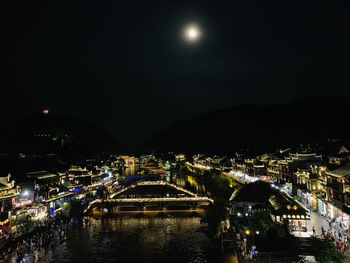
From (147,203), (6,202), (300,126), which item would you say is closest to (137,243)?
(6,202)

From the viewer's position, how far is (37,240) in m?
41.7

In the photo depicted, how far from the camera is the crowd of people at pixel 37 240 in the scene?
36406mm

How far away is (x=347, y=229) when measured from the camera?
31.8m

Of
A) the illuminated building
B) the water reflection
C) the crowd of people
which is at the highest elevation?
the illuminated building

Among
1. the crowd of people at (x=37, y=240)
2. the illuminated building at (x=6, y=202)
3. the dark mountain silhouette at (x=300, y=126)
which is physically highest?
the dark mountain silhouette at (x=300, y=126)

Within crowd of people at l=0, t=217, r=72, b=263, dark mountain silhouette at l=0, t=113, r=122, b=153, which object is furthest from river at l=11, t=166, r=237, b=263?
dark mountain silhouette at l=0, t=113, r=122, b=153

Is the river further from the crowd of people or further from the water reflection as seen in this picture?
the crowd of people

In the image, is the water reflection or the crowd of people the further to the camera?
the water reflection

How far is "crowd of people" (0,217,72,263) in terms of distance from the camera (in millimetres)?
36406

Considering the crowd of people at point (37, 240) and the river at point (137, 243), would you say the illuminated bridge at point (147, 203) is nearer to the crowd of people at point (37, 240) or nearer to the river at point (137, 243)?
the river at point (137, 243)

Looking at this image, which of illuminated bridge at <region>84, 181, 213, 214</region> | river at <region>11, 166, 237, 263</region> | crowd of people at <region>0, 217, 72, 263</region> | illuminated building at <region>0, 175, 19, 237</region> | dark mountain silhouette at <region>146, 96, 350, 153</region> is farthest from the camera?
dark mountain silhouette at <region>146, 96, 350, 153</region>

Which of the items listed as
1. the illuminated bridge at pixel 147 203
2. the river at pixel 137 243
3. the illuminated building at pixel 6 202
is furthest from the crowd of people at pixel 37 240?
the illuminated bridge at pixel 147 203

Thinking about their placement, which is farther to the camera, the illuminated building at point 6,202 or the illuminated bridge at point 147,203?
the illuminated bridge at point 147,203

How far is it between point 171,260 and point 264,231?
12.6 m
